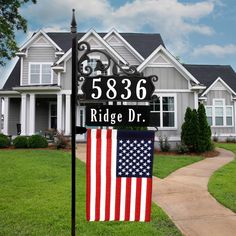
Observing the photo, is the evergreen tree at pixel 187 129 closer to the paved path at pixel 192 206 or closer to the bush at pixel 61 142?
the bush at pixel 61 142

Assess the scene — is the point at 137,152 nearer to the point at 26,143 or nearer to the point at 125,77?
the point at 125,77

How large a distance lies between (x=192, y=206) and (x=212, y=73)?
1037 inches

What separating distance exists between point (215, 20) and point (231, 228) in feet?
26.7

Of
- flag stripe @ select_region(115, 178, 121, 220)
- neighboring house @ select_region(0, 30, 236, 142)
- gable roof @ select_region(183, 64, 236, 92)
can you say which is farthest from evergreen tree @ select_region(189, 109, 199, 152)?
flag stripe @ select_region(115, 178, 121, 220)

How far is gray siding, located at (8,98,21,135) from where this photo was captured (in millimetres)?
24955

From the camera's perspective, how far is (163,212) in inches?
247

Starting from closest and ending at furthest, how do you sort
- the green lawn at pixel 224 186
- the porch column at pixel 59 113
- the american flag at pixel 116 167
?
the american flag at pixel 116 167, the green lawn at pixel 224 186, the porch column at pixel 59 113

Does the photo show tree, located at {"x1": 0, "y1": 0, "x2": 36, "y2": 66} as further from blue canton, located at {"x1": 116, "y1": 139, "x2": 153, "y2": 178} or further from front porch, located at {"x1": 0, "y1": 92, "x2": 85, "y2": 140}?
blue canton, located at {"x1": 116, "y1": 139, "x2": 153, "y2": 178}

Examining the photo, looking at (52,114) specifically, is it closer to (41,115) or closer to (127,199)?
(41,115)

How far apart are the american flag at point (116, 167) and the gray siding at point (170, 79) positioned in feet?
50.0

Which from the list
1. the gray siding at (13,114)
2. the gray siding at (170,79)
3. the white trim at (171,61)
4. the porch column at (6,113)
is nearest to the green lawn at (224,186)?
the gray siding at (170,79)

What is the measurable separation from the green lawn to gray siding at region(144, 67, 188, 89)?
8.15 m

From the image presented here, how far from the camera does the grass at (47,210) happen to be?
5.23m

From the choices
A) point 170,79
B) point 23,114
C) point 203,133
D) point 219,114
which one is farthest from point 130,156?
point 219,114
